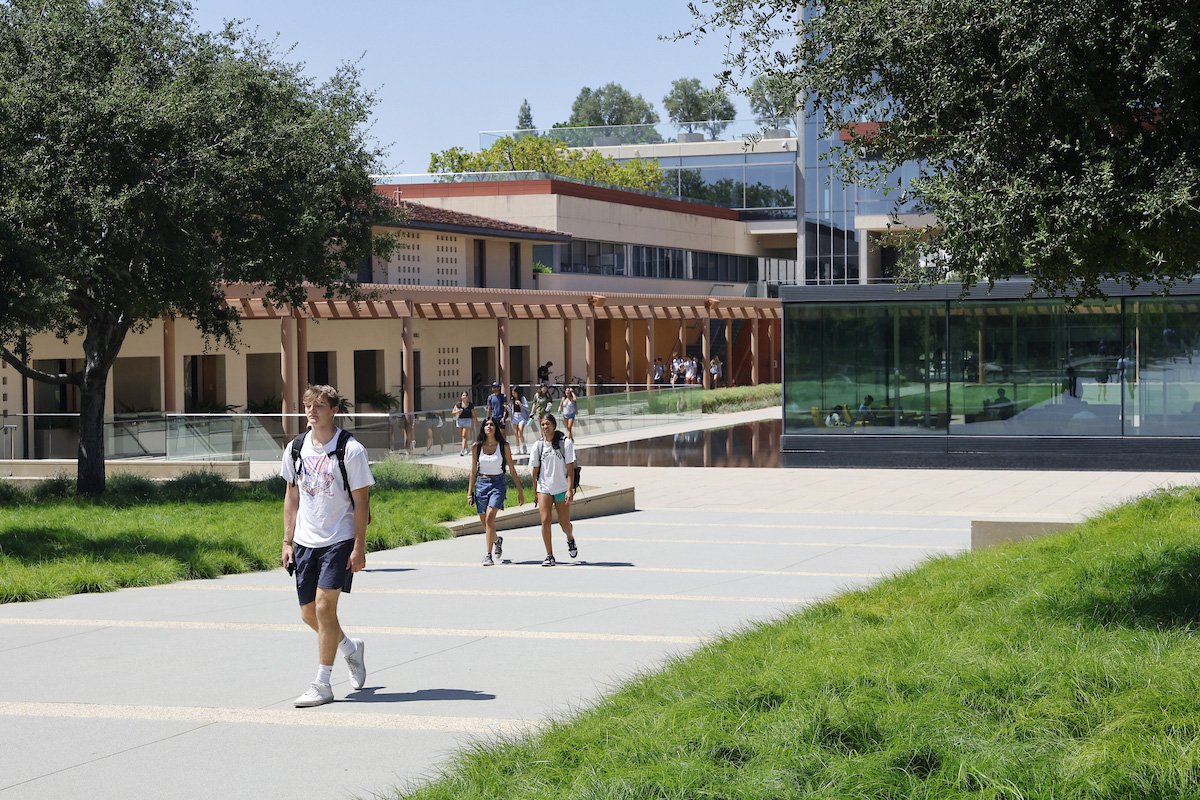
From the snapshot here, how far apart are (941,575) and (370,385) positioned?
32572 mm

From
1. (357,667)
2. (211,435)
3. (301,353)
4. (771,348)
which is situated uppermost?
(771,348)

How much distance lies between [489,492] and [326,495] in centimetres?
631

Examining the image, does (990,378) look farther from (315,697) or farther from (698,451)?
(315,697)

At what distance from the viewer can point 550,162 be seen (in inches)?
2756

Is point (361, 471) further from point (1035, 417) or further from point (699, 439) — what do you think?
point (699, 439)

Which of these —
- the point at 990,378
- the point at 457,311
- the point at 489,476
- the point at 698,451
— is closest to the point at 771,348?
the point at 457,311

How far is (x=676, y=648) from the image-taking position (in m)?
7.99

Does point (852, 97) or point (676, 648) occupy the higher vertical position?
point (852, 97)

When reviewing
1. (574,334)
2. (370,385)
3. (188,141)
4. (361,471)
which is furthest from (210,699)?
(574,334)

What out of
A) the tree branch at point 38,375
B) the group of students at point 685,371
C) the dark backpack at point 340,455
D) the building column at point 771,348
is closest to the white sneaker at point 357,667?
the dark backpack at point 340,455

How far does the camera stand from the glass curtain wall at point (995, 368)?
78.4 ft

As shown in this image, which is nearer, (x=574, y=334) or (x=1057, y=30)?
(x=1057, y=30)

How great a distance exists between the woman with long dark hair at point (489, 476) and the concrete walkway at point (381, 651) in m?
0.37

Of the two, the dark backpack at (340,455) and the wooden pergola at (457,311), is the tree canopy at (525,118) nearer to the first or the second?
the wooden pergola at (457,311)
